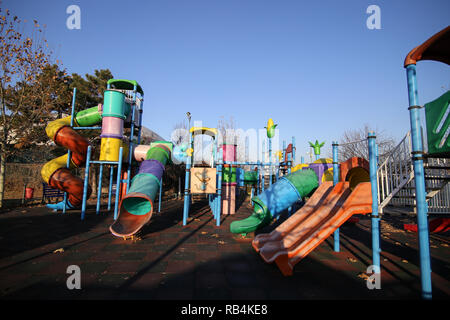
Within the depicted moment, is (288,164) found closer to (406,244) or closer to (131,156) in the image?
(406,244)

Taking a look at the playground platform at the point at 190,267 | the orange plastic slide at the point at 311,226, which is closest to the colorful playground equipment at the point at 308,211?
the orange plastic slide at the point at 311,226

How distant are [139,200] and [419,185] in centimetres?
760

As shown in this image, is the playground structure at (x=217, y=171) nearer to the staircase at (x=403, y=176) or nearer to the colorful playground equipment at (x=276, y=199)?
the colorful playground equipment at (x=276, y=199)

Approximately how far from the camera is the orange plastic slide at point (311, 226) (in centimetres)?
394

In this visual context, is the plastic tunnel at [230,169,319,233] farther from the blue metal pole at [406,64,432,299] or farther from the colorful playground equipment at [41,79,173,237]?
the blue metal pole at [406,64,432,299]

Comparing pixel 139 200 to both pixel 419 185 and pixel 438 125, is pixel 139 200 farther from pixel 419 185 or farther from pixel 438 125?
pixel 438 125

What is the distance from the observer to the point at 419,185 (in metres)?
3.08

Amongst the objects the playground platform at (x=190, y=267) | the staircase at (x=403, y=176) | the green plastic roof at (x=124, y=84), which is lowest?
the playground platform at (x=190, y=267)

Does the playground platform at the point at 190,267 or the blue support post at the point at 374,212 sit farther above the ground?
the blue support post at the point at 374,212

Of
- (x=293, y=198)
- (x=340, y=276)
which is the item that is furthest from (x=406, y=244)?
(x=340, y=276)

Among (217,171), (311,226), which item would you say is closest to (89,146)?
(217,171)

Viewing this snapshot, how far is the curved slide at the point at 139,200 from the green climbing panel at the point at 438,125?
6703 millimetres
